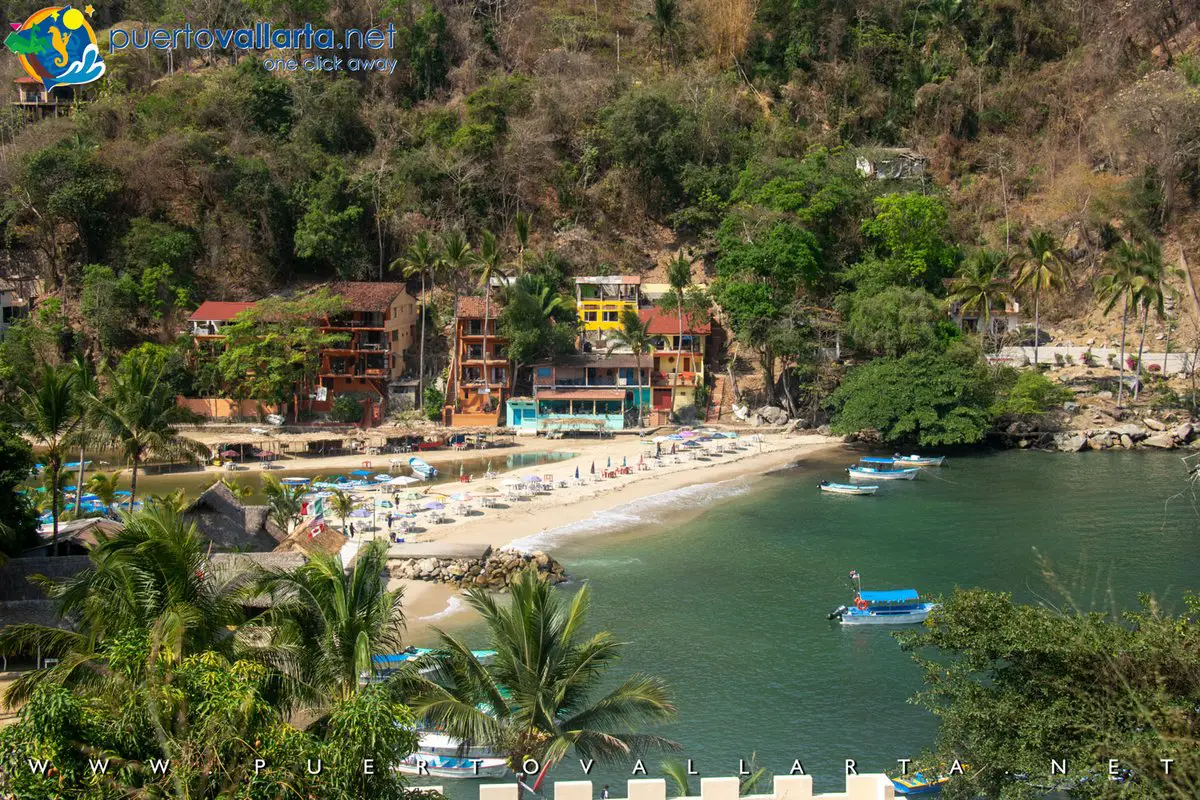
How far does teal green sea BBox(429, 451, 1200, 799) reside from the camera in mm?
24922

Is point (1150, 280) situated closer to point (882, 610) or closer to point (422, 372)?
point (882, 610)

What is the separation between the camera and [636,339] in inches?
2490

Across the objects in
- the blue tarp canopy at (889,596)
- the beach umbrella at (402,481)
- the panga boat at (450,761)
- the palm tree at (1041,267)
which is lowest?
the panga boat at (450,761)

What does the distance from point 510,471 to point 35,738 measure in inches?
1691

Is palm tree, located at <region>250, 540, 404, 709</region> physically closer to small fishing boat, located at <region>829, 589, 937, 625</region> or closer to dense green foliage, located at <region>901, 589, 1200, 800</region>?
dense green foliage, located at <region>901, 589, 1200, 800</region>

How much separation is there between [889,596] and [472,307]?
38.6 meters

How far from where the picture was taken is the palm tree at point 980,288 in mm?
62969

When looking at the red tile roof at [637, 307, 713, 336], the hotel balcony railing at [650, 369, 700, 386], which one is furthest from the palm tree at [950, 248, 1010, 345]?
the hotel balcony railing at [650, 369, 700, 386]

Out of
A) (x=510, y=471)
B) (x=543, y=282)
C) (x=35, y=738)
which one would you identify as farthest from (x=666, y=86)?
(x=35, y=738)

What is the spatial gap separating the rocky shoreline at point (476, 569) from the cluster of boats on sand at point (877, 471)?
1767cm

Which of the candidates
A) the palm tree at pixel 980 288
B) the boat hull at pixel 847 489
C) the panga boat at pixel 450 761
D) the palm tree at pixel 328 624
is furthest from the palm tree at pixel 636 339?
the palm tree at pixel 328 624

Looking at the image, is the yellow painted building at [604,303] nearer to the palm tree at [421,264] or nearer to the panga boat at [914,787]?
the palm tree at [421,264]

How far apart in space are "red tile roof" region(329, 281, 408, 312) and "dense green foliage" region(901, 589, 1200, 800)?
51.5 m

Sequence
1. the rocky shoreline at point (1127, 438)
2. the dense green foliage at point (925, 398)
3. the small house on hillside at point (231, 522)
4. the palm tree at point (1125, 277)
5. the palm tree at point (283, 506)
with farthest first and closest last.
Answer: the palm tree at point (1125, 277)
the rocky shoreline at point (1127, 438)
the dense green foliage at point (925, 398)
the palm tree at point (283, 506)
the small house on hillside at point (231, 522)
